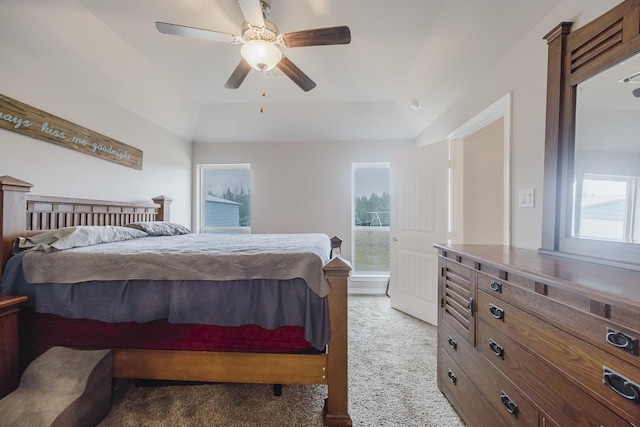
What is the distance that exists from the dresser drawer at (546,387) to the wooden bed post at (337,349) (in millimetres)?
721

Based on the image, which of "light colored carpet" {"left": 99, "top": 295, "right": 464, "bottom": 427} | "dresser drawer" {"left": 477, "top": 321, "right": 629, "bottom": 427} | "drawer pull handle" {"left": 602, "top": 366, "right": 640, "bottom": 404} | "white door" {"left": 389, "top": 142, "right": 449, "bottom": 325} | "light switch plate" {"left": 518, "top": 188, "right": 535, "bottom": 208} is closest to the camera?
"drawer pull handle" {"left": 602, "top": 366, "right": 640, "bottom": 404}

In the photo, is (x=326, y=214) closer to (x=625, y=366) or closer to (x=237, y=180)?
(x=237, y=180)

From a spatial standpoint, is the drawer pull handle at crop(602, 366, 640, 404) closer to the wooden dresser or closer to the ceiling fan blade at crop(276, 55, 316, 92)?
the wooden dresser

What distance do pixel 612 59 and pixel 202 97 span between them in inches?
145

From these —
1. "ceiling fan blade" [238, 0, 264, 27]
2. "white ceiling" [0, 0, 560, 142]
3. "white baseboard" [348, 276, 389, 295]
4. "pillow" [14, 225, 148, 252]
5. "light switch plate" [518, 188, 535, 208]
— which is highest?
"white ceiling" [0, 0, 560, 142]

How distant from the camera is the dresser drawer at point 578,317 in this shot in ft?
2.04

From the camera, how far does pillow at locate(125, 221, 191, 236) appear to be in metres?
2.43

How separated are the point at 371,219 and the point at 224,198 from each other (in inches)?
96.7

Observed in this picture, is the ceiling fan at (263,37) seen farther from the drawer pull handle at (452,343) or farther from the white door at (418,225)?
the drawer pull handle at (452,343)

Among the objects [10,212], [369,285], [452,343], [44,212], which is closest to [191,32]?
[10,212]

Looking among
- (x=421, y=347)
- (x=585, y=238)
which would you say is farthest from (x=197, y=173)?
(x=585, y=238)

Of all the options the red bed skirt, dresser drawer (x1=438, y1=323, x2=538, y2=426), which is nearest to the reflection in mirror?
dresser drawer (x1=438, y1=323, x2=538, y2=426)

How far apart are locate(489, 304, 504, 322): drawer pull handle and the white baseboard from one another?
8.87 feet

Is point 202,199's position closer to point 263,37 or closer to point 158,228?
point 158,228
